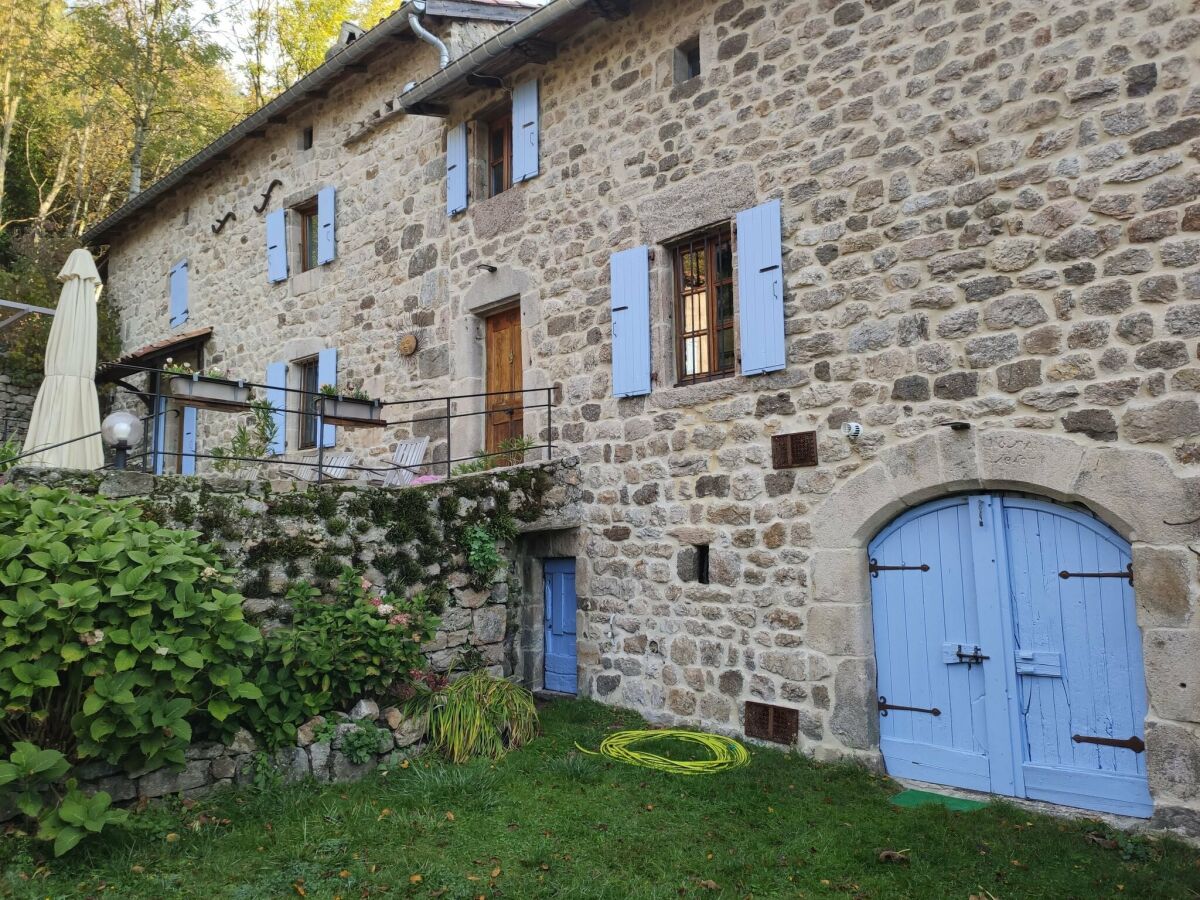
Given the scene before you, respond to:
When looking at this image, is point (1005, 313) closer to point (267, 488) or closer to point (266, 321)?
point (267, 488)

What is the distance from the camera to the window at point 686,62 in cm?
662

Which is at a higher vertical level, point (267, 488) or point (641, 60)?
point (641, 60)

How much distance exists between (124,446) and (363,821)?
9.53ft

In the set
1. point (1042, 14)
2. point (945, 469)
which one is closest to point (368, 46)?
point (1042, 14)

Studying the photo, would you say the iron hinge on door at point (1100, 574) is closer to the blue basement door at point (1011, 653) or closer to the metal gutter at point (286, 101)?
the blue basement door at point (1011, 653)

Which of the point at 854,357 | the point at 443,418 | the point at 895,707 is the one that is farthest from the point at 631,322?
the point at 895,707

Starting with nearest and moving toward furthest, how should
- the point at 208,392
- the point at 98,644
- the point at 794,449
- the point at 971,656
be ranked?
the point at 98,644
the point at 971,656
the point at 794,449
the point at 208,392

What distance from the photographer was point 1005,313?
4809 millimetres

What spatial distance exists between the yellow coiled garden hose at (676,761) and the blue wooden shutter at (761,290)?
2.57 m

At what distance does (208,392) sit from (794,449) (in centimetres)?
471

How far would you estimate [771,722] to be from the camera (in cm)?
562

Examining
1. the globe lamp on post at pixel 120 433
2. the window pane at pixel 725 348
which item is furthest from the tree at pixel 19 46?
the window pane at pixel 725 348

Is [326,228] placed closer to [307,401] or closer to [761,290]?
[307,401]

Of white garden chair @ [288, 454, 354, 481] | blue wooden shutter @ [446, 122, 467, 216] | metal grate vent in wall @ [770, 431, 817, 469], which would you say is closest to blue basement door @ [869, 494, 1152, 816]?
metal grate vent in wall @ [770, 431, 817, 469]
